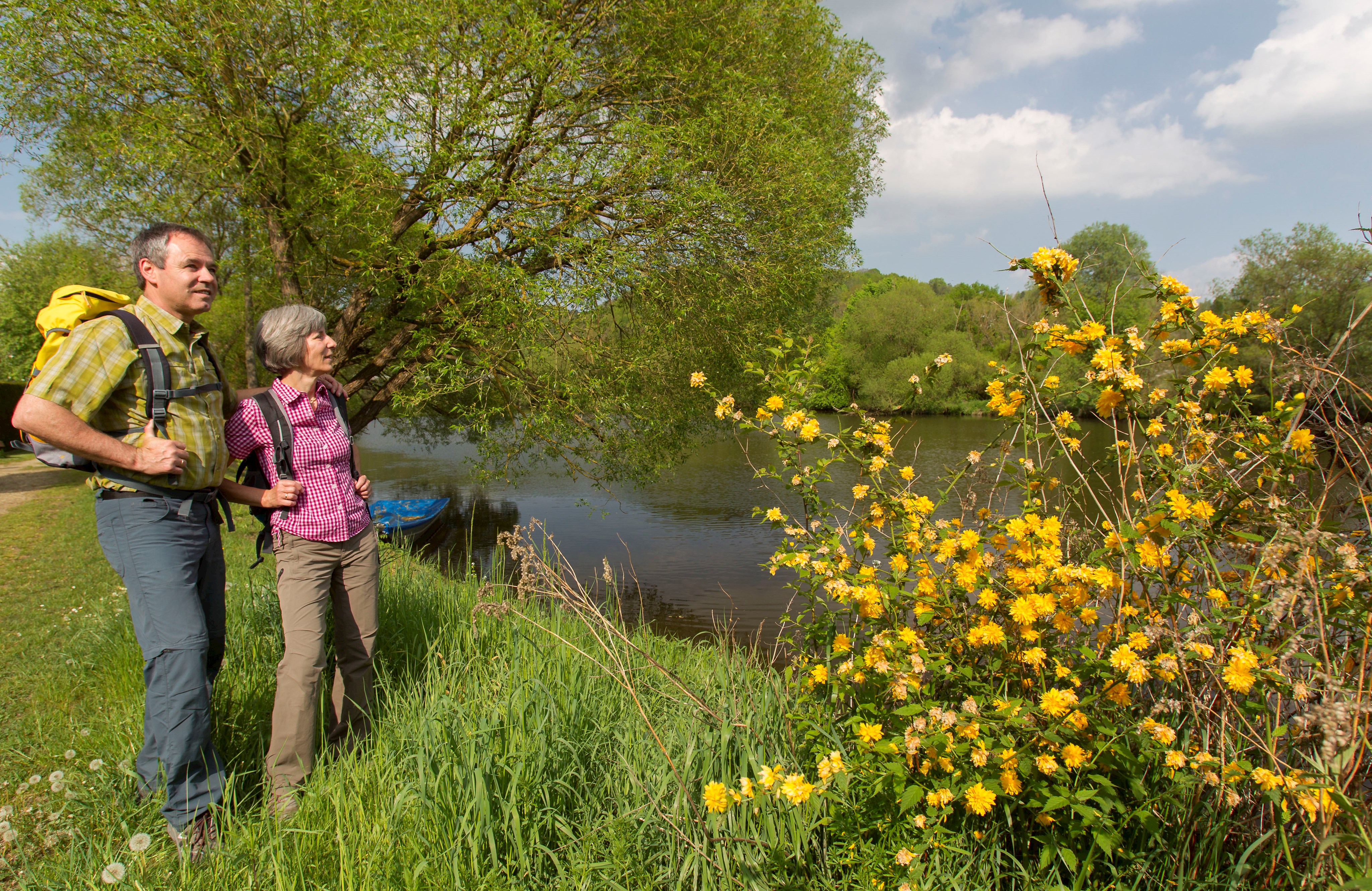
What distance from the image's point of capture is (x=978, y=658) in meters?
2.13

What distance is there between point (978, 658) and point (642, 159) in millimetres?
7099

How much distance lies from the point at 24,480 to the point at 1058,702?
2050 centimetres

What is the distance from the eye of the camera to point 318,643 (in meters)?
2.60

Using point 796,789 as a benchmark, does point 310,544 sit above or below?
above

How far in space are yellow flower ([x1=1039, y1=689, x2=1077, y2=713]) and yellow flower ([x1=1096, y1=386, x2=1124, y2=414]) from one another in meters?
0.89

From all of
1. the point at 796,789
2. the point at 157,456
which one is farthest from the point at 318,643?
the point at 796,789

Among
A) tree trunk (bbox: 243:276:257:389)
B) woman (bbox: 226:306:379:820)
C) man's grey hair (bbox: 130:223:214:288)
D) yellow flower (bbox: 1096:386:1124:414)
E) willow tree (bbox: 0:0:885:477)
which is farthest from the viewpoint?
tree trunk (bbox: 243:276:257:389)

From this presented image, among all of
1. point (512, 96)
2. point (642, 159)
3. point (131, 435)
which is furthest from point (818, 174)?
point (131, 435)

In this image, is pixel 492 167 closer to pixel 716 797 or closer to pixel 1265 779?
pixel 716 797

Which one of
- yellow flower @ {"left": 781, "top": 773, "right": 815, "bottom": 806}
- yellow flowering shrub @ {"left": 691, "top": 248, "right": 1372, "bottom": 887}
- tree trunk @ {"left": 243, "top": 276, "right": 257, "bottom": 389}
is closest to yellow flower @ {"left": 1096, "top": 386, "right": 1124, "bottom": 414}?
yellow flowering shrub @ {"left": 691, "top": 248, "right": 1372, "bottom": 887}

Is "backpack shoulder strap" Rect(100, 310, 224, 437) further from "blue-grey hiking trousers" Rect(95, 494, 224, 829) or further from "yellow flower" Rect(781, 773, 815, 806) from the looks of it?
"yellow flower" Rect(781, 773, 815, 806)

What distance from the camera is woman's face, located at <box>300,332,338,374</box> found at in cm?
276

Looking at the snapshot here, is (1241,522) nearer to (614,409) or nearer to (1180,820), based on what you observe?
(1180,820)

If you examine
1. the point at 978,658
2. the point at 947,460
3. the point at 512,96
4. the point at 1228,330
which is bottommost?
the point at 947,460
